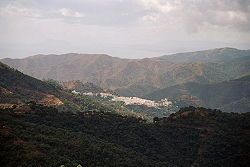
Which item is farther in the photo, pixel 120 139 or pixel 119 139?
pixel 120 139

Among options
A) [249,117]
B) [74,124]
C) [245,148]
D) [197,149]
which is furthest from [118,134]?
[249,117]

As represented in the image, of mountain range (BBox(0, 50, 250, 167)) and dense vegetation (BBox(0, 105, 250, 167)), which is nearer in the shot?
mountain range (BBox(0, 50, 250, 167))

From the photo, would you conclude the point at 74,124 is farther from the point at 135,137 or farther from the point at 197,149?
the point at 197,149

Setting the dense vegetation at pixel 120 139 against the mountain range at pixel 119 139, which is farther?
the dense vegetation at pixel 120 139

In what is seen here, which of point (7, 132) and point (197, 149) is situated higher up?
point (7, 132)

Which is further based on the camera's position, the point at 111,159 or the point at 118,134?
the point at 118,134

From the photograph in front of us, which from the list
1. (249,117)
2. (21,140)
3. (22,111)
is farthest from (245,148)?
(22,111)

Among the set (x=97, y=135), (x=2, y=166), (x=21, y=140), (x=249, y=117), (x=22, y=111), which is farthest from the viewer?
(x=249, y=117)

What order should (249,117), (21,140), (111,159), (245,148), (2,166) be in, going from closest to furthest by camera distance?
(2,166) < (21,140) < (111,159) < (245,148) < (249,117)
